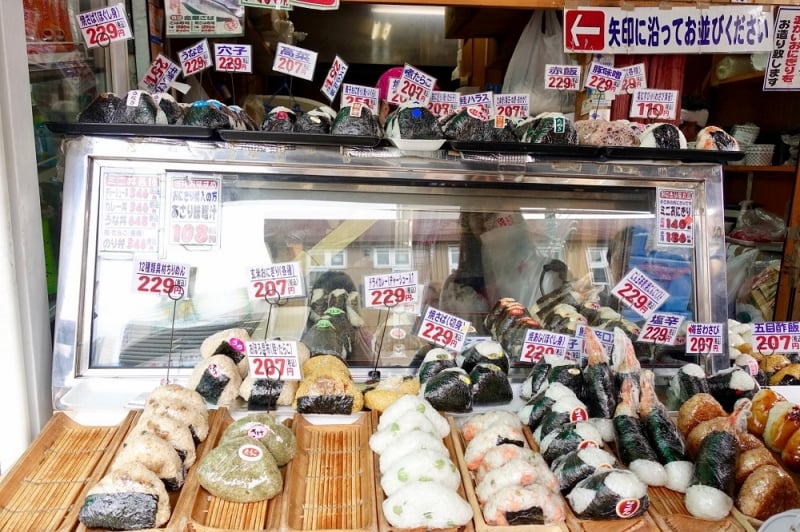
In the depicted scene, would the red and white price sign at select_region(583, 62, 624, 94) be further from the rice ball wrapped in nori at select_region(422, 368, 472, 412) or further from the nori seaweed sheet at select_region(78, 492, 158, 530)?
the nori seaweed sheet at select_region(78, 492, 158, 530)

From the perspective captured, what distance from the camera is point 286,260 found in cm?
210

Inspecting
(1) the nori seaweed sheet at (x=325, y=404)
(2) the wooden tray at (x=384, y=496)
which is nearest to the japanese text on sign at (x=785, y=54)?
(2) the wooden tray at (x=384, y=496)

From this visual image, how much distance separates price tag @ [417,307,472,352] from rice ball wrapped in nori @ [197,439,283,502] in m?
0.67

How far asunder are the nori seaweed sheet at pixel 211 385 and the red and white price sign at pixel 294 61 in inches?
54.3

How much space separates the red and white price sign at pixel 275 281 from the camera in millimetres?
1809

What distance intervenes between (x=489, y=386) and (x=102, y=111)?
145cm

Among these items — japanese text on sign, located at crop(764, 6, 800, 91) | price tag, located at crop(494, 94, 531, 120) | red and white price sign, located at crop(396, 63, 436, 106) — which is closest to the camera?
red and white price sign, located at crop(396, 63, 436, 106)

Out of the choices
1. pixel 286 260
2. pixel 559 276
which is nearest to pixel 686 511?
pixel 559 276

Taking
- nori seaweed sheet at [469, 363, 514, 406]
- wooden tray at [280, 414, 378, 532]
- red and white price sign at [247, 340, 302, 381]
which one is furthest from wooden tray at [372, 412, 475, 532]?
red and white price sign at [247, 340, 302, 381]

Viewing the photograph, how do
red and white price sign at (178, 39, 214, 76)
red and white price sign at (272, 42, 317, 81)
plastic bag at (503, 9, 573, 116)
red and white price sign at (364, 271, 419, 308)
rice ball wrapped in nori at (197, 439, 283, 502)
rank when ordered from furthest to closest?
1. plastic bag at (503, 9, 573, 116)
2. red and white price sign at (178, 39, 214, 76)
3. red and white price sign at (272, 42, 317, 81)
4. red and white price sign at (364, 271, 419, 308)
5. rice ball wrapped in nori at (197, 439, 283, 502)

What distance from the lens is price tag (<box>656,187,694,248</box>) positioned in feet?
6.62

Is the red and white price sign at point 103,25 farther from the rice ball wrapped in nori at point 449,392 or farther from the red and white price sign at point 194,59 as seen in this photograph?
the rice ball wrapped in nori at point 449,392

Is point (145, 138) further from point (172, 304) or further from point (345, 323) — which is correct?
point (345, 323)

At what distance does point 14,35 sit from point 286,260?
3.31 ft
